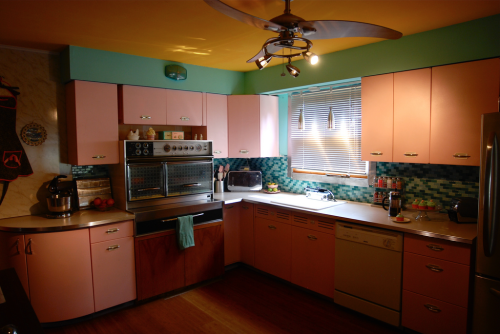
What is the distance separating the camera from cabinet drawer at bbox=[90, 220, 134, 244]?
2.87m

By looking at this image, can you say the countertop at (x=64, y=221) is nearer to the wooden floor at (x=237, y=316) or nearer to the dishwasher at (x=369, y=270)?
the wooden floor at (x=237, y=316)

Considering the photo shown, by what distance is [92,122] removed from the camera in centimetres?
317

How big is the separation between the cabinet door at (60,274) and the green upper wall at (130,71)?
149cm

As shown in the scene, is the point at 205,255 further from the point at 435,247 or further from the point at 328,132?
the point at 435,247

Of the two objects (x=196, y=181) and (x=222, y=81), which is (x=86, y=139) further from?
(x=222, y=81)

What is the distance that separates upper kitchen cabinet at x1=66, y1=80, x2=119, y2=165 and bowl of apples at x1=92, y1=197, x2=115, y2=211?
0.38 meters

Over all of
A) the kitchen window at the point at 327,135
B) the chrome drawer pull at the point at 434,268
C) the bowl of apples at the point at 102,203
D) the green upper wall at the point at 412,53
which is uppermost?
the green upper wall at the point at 412,53

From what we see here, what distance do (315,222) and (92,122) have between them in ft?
7.78

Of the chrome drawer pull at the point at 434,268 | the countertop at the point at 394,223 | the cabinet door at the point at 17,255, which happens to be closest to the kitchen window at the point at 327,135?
the countertop at the point at 394,223

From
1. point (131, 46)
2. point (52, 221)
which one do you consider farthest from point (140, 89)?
point (52, 221)

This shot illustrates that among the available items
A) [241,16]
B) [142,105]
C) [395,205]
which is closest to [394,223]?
[395,205]

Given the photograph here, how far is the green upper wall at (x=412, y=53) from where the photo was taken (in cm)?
245

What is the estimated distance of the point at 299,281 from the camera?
3363 millimetres

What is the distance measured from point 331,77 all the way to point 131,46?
78.9 inches
